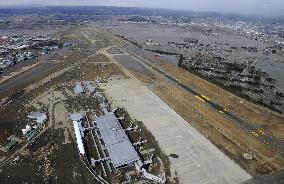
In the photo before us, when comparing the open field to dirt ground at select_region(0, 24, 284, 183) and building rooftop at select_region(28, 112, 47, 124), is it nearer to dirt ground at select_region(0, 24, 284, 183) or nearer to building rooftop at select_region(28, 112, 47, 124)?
dirt ground at select_region(0, 24, 284, 183)

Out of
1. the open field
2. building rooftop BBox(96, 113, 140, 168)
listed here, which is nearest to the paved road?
the open field

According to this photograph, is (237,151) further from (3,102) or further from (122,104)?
(3,102)

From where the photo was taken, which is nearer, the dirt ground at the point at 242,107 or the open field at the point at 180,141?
the open field at the point at 180,141

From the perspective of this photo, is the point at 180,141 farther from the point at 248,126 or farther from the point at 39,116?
the point at 39,116

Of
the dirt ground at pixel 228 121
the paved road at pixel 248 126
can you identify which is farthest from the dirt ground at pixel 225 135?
the paved road at pixel 248 126

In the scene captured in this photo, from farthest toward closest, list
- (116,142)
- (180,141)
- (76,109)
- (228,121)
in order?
(76,109)
(228,121)
(180,141)
(116,142)

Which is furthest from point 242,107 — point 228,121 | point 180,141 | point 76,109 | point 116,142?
point 76,109

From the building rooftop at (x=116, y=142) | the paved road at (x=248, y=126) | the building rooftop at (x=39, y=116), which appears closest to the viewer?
the building rooftop at (x=116, y=142)

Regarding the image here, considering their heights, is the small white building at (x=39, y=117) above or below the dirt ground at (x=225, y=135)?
above

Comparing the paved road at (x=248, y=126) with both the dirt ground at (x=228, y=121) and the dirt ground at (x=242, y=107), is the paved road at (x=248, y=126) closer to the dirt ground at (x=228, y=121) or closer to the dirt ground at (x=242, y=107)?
the dirt ground at (x=228, y=121)
